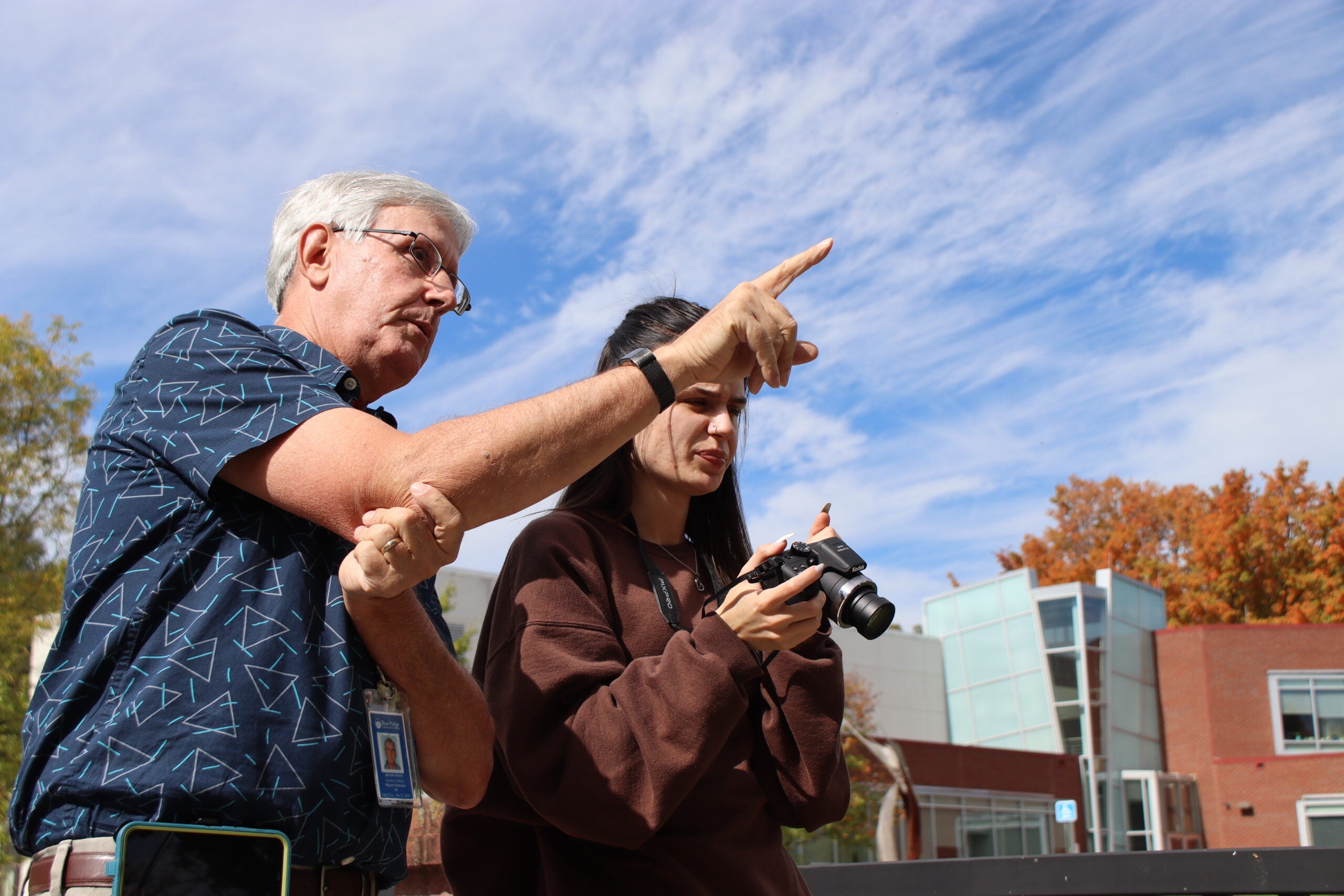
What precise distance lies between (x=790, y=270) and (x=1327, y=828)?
3348 centimetres

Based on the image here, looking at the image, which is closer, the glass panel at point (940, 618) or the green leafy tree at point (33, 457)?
the green leafy tree at point (33, 457)

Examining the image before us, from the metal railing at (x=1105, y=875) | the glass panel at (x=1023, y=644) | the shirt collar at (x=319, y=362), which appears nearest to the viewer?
the shirt collar at (x=319, y=362)

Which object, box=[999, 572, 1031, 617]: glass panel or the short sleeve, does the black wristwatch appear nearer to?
the short sleeve

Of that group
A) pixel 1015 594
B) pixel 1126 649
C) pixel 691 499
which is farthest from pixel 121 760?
pixel 1126 649

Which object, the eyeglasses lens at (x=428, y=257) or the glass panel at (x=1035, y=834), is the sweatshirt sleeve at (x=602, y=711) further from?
the glass panel at (x=1035, y=834)

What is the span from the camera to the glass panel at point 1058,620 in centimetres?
3303

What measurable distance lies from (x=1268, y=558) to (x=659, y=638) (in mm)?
43235

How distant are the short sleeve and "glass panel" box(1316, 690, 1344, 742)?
36042 millimetres

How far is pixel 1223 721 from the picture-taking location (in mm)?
32000

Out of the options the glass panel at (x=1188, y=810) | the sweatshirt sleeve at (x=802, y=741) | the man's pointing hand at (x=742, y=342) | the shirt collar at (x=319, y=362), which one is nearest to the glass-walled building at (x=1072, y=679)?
the glass panel at (x=1188, y=810)

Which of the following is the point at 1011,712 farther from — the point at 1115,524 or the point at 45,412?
the point at 45,412

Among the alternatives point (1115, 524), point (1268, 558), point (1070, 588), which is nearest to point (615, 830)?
point (1070, 588)

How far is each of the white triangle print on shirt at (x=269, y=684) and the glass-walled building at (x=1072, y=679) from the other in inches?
1322

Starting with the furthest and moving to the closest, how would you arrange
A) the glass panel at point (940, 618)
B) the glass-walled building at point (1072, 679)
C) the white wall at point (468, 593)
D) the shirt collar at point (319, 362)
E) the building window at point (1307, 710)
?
the glass panel at point (940, 618) → the glass-walled building at point (1072, 679) → the building window at point (1307, 710) → the white wall at point (468, 593) → the shirt collar at point (319, 362)
